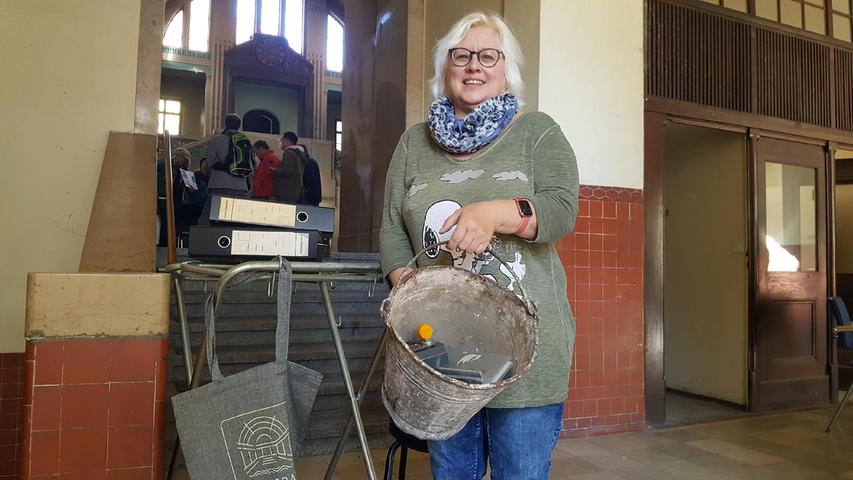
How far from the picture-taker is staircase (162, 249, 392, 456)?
10.2 ft

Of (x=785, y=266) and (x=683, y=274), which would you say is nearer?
(x=785, y=266)

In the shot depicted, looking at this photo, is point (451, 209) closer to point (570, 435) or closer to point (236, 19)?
point (570, 435)

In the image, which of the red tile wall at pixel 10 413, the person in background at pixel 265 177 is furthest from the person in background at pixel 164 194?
the red tile wall at pixel 10 413

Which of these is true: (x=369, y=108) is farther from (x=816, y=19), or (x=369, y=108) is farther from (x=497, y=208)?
(x=497, y=208)

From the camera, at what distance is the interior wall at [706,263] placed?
15.3 feet

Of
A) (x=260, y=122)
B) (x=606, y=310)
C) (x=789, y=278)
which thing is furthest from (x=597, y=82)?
(x=260, y=122)

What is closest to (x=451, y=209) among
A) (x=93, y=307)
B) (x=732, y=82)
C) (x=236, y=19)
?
(x=93, y=307)

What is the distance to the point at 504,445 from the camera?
1245 mm

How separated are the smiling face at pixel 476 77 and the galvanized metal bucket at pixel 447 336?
1.37 ft

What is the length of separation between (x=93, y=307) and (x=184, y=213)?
414 cm

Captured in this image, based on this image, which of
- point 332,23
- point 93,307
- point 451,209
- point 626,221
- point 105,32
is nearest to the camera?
point 451,209

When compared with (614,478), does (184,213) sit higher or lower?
higher

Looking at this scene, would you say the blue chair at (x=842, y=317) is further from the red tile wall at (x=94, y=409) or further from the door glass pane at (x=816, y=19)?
the red tile wall at (x=94, y=409)

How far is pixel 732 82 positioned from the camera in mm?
4488
